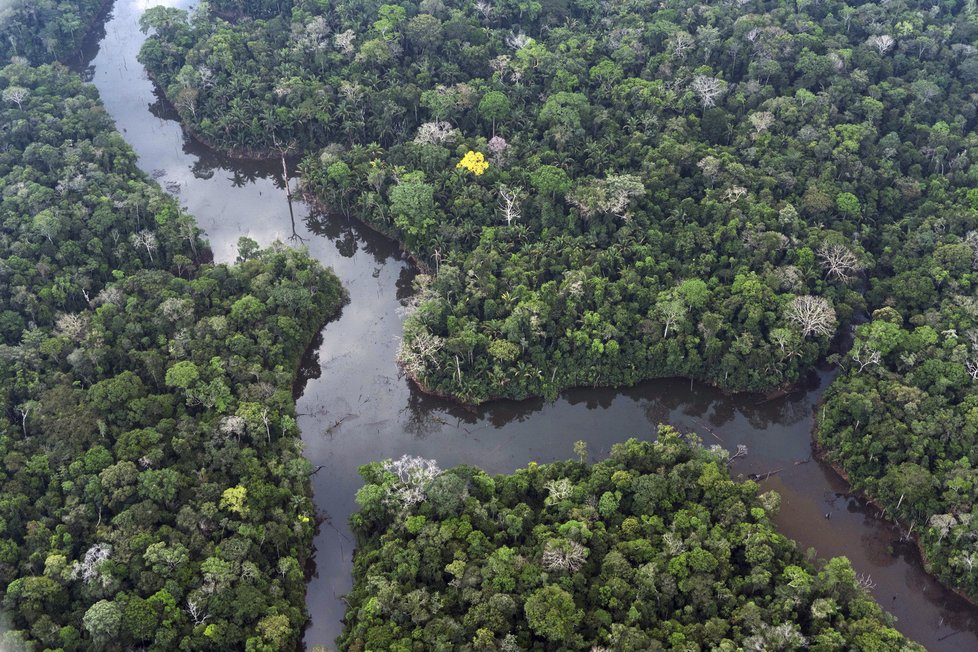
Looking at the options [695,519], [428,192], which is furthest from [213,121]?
[695,519]

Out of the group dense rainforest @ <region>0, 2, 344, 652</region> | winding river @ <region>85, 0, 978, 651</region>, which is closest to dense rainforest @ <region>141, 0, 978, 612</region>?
winding river @ <region>85, 0, 978, 651</region>

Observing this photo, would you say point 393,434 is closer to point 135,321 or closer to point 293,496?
point 293,496

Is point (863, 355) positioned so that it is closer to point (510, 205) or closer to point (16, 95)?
point (510, 205)

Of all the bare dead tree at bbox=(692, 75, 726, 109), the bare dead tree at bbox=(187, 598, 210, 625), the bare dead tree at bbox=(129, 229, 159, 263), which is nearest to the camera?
the bare dead tree at bbox=(187, 598, 210, 625)

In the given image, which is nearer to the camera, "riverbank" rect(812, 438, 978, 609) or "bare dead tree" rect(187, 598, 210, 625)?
"bare dead tree" rect(187, 598, 210, 625)

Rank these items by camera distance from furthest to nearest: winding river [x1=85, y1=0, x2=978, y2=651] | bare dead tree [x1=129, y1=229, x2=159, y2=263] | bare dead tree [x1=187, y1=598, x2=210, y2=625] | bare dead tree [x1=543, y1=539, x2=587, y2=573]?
bare dead tree [x1=129, y1=229, x2=159, y2=263] < winding river [x1=85, y1=0, x2=978, y2=651] < bare dead tree [x1=543, y1=539, x2=587, y2=573] < bare dead tree [x1=187, y1=598, x2=210, y2=625]

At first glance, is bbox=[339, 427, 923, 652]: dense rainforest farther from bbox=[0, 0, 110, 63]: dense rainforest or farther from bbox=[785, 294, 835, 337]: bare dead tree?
bbox=[0, 0, 110, 63]: dense rainforest

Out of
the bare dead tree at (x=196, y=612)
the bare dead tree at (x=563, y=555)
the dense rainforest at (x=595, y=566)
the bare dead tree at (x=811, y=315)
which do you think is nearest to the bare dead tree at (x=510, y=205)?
the bare dead tree at (x=811, y=315)

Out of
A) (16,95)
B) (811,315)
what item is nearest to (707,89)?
(811,315)
